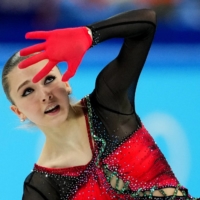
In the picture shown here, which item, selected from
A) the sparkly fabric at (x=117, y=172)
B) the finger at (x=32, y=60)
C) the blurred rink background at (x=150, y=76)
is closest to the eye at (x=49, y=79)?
the sparkly fabric at (x=117, y=172)

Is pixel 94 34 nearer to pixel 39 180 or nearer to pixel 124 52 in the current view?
pixel 124 52

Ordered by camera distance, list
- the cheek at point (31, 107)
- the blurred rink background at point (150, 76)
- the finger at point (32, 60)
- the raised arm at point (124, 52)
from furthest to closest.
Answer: the blurred rink background at point (150, 76) < the cheek at point (31, 107) < the raised arm at point (124, 52) < the finger at point (32, 60)

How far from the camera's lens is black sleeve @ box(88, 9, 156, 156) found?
3.26 ft

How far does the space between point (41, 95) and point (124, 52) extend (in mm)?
227

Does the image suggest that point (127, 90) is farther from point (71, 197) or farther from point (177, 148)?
point (177, 148)

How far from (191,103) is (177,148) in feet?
1.09

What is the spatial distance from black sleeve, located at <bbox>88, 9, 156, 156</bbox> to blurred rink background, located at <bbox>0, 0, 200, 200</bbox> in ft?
2.17

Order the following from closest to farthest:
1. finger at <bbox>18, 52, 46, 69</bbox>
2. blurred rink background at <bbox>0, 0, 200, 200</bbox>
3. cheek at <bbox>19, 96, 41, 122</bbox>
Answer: finger at <bbox>18, 52, 46, 69</bbox> → cheek at <bbox>19, 96, 41, 122</bbox> → blurred rink background at <bbox>0, 0, 200, 200</bbox>

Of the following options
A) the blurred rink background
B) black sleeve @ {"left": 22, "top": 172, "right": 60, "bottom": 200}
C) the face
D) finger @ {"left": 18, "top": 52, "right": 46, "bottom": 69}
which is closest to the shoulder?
black sleeve @ {"left": 22, "top": 172, "right": 60, "bottom": 200}

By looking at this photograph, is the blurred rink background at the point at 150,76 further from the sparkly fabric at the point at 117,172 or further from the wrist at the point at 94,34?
the wrist at the point at 94,34

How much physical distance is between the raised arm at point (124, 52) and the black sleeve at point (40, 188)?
25 centimetres

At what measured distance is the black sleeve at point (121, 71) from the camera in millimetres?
993

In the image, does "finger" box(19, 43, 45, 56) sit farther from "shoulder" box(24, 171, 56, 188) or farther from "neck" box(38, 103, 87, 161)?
"shoulder" box(24, 171, 56, 188)

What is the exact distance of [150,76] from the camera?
2352 mm
